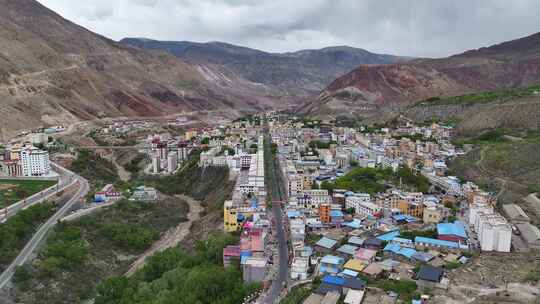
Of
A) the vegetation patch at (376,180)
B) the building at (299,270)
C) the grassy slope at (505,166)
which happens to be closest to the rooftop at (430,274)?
the building at (299,270)

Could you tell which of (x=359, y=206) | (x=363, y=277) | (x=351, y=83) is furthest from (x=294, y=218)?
(x=351, y=83)

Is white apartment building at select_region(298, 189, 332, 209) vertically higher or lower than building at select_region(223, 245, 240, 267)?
higher

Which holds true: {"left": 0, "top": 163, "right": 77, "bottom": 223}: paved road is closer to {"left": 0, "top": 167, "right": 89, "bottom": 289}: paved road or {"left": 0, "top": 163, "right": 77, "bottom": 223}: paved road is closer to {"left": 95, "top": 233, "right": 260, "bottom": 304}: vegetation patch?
{"left": 0, "top": 167, "right": 89, "bottom": 289}: paved road

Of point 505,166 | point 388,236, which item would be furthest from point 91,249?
point 505,166

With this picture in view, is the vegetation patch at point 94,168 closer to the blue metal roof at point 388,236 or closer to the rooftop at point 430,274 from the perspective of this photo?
the blue metal roof at point 388,236

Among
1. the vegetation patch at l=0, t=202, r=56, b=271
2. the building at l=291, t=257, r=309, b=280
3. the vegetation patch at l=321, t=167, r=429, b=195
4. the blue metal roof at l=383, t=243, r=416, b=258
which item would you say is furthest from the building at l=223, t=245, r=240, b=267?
the vegetation patch at l=321, t=167, r=429, b=195

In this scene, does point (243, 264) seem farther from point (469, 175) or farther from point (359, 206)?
point (469, 175)

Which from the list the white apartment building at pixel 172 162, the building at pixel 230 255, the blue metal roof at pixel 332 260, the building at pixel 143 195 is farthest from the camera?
the white apartment building at pixel 172 162

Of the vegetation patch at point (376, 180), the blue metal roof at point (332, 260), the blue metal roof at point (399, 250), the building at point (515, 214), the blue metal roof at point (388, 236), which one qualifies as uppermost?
the vegetation patch at point (376, 180)
